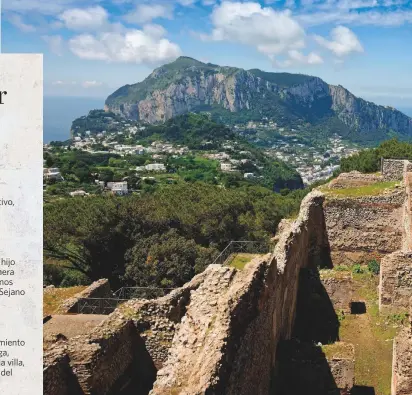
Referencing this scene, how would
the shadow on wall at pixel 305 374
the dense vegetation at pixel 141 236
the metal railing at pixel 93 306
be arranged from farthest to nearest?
the dense vegetation at pixel 141 236 < the metal railing at pixel 93 306 < the shadow on wall at pixel 305 374

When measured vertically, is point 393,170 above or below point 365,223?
above

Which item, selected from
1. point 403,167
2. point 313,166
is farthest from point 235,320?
point 313,166

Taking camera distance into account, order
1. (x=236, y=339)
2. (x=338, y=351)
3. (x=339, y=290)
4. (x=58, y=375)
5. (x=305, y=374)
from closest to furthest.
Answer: (x=236, y=339)
(x=58, y=375)
(x=305, y=374)
(x=338, y=351)
(x=339, y=290)

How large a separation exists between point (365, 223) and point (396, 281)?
18.2ft

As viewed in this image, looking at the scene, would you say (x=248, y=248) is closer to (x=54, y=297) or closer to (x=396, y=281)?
(x=396, y=281)

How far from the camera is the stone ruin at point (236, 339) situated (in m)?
7.00

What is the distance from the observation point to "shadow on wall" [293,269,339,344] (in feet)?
50.4

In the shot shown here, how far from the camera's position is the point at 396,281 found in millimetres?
15195

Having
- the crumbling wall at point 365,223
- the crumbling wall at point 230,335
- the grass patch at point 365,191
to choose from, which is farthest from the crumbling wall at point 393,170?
the crumbling wall at point 230,335

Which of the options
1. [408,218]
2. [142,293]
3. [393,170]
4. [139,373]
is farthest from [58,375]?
[393,170]

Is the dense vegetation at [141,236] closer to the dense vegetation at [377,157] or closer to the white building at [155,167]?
the dense vegetation at [377,157]

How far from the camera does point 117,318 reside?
10.7 m

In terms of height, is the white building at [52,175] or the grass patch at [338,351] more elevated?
the white building at [52,175]

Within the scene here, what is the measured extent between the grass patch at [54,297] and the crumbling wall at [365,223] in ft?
33.3
